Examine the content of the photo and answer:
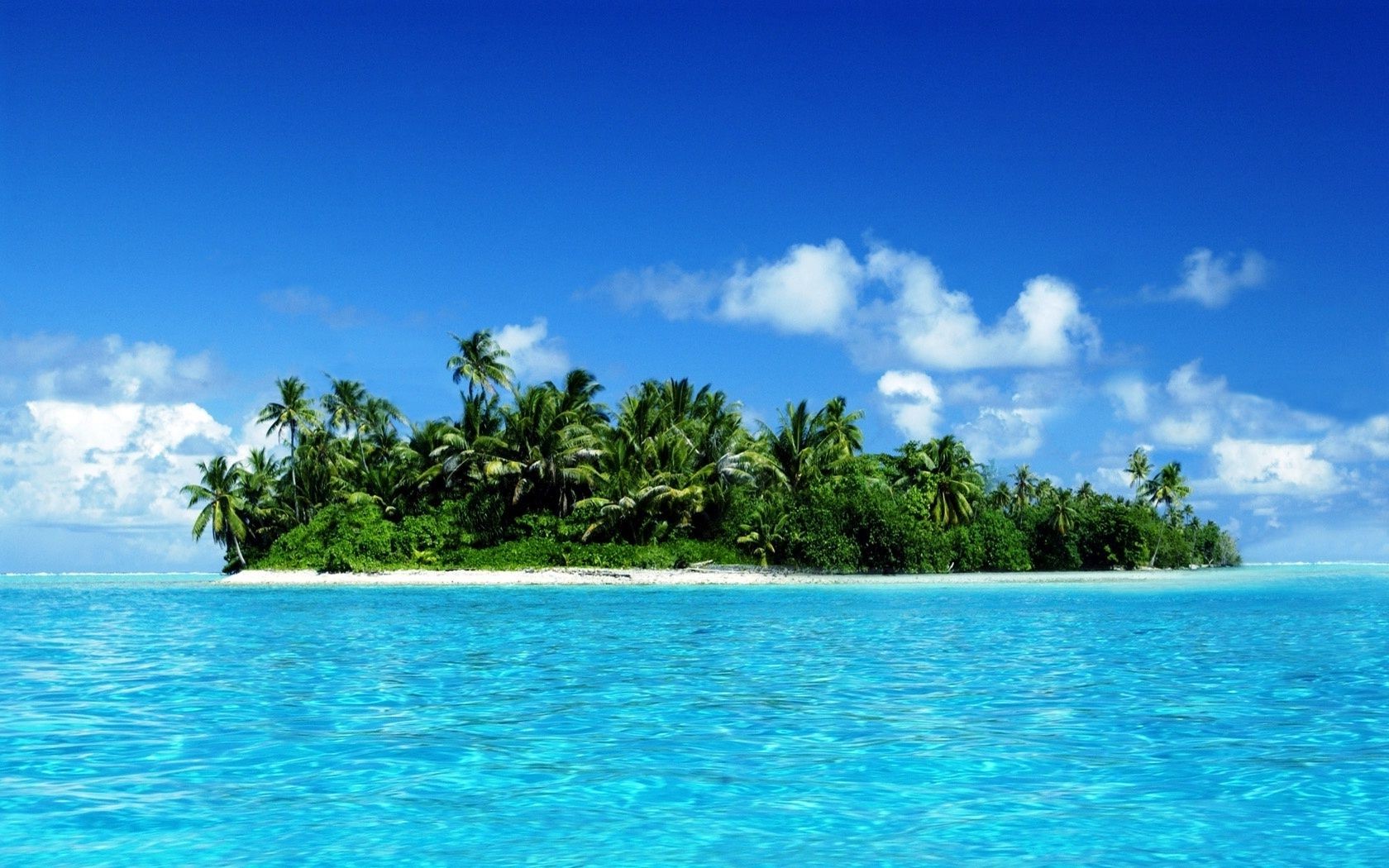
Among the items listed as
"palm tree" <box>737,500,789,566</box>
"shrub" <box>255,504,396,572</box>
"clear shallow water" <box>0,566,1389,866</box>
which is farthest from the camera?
"palm tree" <box>737,500,789,566</box>

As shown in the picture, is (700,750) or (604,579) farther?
(604,579)

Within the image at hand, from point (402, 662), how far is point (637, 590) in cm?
2311

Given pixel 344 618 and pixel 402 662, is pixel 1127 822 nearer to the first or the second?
pixel 402 662

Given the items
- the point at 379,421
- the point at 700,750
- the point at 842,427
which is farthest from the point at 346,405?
the point at 700,750

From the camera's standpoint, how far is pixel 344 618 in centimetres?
2491

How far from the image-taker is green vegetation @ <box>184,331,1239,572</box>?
47.1m

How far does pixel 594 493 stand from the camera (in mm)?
48406

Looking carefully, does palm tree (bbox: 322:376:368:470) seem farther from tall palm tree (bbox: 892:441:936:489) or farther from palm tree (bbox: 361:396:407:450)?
tall palm tree (bbox: 892:441:936:489)

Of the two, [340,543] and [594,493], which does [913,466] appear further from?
[340,543]

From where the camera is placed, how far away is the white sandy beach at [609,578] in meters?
43.6

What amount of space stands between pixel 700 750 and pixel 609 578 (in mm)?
35225

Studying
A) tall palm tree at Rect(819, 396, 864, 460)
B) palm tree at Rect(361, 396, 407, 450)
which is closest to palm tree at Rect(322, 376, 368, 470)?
palm tree at Rect(361, 396, 407, 450)

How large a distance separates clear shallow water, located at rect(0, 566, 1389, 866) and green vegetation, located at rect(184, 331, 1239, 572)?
27.9 metres

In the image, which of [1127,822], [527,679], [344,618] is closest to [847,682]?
[527,679]
